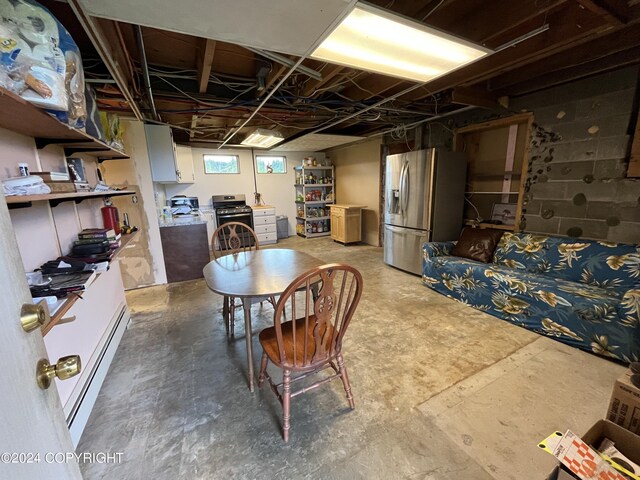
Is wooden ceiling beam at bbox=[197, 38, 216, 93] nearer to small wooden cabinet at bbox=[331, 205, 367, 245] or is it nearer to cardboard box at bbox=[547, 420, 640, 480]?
cardboard box at bbox=[547, 420, 640, 480]

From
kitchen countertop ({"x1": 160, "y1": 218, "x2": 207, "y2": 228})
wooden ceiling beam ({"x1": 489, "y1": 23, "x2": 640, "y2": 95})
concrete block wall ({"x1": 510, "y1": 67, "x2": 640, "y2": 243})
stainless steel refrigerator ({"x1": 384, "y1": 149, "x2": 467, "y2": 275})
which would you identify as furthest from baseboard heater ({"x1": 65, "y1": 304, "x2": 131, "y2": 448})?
wooden ceiling beam ({"x1": 489, "y1": 23, "x2": 640, "y2": 95})

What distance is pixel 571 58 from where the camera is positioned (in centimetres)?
236

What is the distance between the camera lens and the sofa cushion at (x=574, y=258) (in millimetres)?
2262

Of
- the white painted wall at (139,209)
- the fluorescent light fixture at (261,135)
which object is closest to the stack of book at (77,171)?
the white painted wall at (139,209)

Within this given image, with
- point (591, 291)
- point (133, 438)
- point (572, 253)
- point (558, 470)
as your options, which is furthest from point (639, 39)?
point (133, 438)

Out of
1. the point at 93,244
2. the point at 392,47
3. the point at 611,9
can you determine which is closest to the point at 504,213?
the point at 611,9

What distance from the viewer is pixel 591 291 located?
223cm

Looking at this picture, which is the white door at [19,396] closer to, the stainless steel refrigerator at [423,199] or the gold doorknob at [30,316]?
the gold doorknob at [30,316]

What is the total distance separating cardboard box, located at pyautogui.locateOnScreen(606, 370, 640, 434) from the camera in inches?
45.6

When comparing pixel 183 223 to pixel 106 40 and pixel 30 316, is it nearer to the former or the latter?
pixel 106 40

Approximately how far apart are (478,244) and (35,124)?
13.4ft

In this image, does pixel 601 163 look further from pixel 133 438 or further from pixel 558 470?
pixel 133 438

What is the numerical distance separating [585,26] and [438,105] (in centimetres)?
188

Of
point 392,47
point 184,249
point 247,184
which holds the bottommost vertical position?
point 184,249
